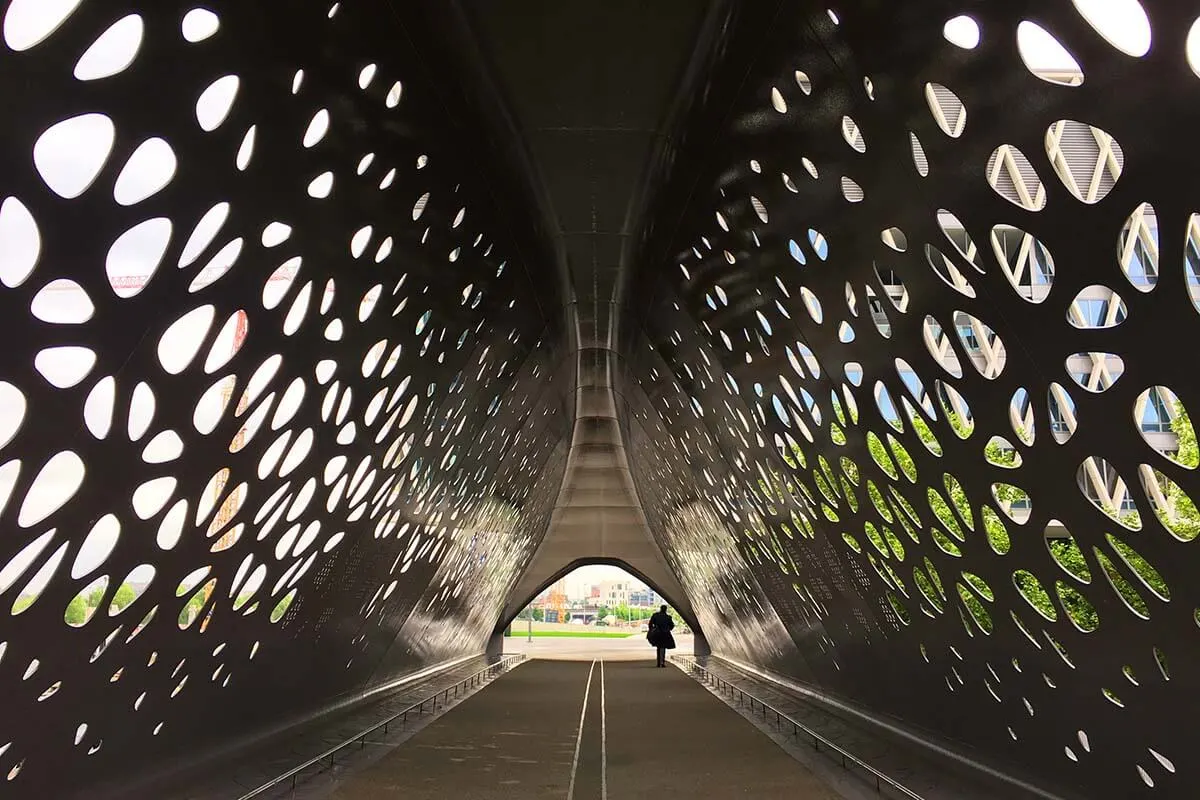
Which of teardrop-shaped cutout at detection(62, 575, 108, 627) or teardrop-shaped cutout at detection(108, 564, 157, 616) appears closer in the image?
teardrop-shaped cutout at detection(62, 575, 108, 627)

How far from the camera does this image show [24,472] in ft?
18.7

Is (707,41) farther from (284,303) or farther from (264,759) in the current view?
(264,759)

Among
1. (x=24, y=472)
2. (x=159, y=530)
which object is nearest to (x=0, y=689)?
(x=159, y=530)

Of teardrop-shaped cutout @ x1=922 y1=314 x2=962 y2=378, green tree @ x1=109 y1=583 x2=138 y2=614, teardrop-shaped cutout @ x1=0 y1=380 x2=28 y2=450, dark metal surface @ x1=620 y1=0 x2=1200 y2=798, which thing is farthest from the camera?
green tree @ x1=109 y1=583 x2=138 y2=614

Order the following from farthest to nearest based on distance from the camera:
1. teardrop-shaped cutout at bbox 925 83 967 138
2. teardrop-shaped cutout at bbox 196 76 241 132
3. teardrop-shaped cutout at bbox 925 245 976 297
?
teardrop-shaped cutout at bbox 925 245 976 297, teardrop-shaped cutout at bbox 925 83 967 138, teardrop-shaped cutout at bbox 196 76 241 132

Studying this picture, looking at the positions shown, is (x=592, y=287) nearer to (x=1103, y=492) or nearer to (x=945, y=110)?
(x=1103, y=492)

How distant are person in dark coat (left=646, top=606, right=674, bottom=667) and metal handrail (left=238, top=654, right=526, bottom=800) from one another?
5.13 m

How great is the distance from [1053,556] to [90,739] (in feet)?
28.0

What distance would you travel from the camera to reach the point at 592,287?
14969 millimetres

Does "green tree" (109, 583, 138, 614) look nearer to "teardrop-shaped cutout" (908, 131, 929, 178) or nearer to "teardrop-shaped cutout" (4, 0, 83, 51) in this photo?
"teardrop-shaped cutout" (4, 0, 83, 51)

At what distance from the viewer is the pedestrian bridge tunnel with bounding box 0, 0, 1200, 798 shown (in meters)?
4.89

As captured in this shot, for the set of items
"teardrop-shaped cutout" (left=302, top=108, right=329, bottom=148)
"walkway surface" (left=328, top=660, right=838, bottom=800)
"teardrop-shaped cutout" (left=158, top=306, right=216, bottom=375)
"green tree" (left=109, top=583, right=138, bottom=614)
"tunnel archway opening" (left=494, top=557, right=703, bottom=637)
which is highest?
"tunnel archway opening" (left=494, top=557, right=703, bottom=637)

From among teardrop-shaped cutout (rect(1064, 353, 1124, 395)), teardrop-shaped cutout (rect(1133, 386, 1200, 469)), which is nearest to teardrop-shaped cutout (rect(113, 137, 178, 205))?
teardrop-shaped cutout (rect(1064, 353, 1124, 395))

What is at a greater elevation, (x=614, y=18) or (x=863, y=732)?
(x=614, y=18)
